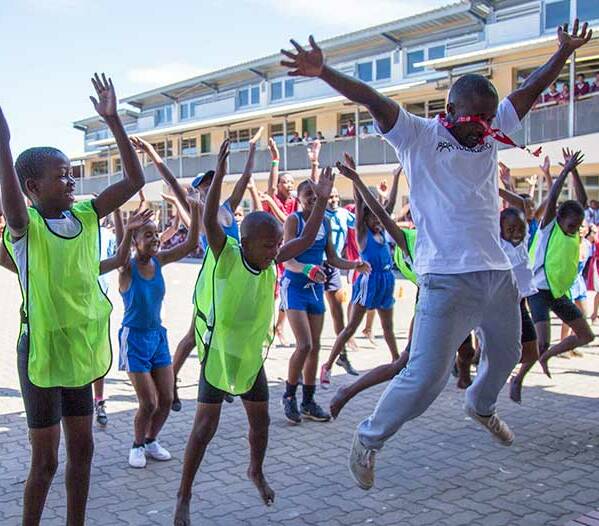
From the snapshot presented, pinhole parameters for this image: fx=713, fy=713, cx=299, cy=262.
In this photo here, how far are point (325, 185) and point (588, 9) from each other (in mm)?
22440

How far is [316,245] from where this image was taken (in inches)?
246

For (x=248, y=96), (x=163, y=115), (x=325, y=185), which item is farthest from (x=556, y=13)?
(x=163, y=115)

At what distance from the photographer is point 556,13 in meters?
24.2

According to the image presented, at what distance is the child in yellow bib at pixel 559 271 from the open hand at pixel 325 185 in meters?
2.81

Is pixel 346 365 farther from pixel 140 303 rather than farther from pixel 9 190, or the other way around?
pixel 9 190

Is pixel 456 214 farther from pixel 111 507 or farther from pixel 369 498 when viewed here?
pixel 111 507

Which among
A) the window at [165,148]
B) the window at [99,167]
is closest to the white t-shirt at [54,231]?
the window at [165,148]

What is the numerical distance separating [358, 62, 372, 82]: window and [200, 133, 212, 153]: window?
1160cm

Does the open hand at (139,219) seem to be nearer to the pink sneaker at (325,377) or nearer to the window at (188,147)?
the pink sneaker at (325,377)

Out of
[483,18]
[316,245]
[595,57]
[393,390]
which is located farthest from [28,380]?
[483,18]

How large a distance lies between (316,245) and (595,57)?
18.7 m

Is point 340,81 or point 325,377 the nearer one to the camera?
point 340,81

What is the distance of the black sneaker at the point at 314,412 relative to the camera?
6031 mm

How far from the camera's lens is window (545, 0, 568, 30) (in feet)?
78.4
